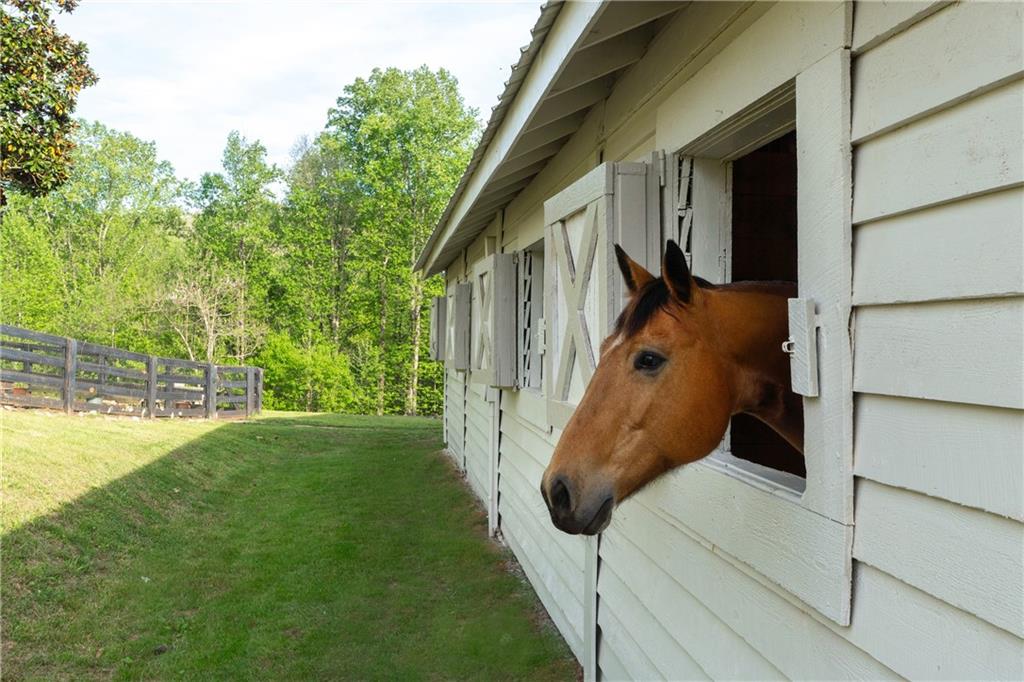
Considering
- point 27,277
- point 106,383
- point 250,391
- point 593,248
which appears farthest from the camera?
point 27,277

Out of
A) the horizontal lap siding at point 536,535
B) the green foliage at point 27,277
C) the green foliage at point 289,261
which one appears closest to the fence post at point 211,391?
the horizontal lap siding at point 536,535

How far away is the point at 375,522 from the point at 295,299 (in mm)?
20306

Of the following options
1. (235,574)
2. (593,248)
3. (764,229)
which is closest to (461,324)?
(235,574)

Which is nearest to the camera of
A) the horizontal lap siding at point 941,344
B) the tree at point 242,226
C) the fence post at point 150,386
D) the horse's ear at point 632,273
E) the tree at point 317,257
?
the horizontal lap siding at point 941,344

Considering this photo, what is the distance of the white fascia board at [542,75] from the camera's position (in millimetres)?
2283

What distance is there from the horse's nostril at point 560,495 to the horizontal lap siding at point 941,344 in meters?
0.64

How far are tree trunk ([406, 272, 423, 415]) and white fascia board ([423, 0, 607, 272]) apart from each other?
2024 cm

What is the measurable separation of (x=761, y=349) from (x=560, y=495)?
678 millimetres

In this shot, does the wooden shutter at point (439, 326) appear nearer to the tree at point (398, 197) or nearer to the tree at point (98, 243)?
the tree at point (398, 197)

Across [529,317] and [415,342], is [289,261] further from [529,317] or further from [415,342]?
[529,317]

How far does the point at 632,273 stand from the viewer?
72.9 inches

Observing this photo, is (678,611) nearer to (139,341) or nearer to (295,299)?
(295,299)

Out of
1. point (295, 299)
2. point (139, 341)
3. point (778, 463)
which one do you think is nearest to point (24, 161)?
point (778, 463)

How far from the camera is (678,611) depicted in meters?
2.54
